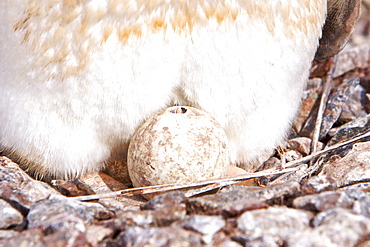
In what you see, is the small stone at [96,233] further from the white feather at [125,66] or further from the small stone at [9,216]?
the white feather at [125,66]

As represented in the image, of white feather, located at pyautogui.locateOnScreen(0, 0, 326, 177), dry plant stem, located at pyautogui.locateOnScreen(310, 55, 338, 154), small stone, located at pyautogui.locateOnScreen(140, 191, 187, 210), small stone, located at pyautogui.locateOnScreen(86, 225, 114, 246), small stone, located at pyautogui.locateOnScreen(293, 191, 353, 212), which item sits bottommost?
dry plant stem, located at pyautogui.locateOnScreen(310, 55, 338, 154)

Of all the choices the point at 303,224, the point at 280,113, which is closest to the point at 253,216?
the point at 303,224

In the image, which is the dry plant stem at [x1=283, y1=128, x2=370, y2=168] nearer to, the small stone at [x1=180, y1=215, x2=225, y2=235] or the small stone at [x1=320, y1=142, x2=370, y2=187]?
the small stone at [x1=320, y1=142, x2=370, y2=187]

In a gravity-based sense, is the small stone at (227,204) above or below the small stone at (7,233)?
below

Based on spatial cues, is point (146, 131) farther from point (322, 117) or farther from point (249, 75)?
point (322, 117)

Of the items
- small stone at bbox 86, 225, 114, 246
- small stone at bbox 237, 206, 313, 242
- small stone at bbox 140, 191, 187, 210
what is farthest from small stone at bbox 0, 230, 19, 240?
small stone at bbox 237, 206, 313, 242

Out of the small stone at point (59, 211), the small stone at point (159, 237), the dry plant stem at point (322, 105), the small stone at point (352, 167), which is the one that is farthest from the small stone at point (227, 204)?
the dry plant stem at point (322, 105)

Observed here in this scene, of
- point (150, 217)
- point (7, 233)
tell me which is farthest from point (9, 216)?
point (150, 217)
